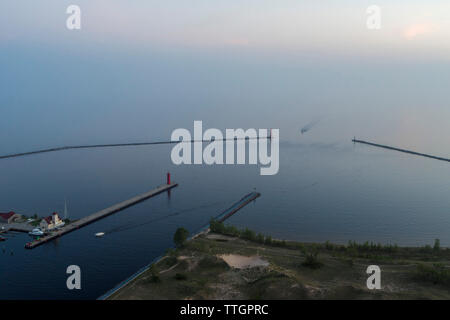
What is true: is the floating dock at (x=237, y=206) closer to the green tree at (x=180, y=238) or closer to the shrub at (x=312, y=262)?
the green tree at (x=180, y=238)

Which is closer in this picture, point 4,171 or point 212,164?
point 4,171

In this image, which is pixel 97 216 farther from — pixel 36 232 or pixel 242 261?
pixel 242 261

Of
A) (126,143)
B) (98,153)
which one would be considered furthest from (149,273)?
(126,143)

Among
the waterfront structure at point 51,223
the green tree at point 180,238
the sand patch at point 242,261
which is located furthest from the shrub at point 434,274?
the waterfront structure at point 51,223
